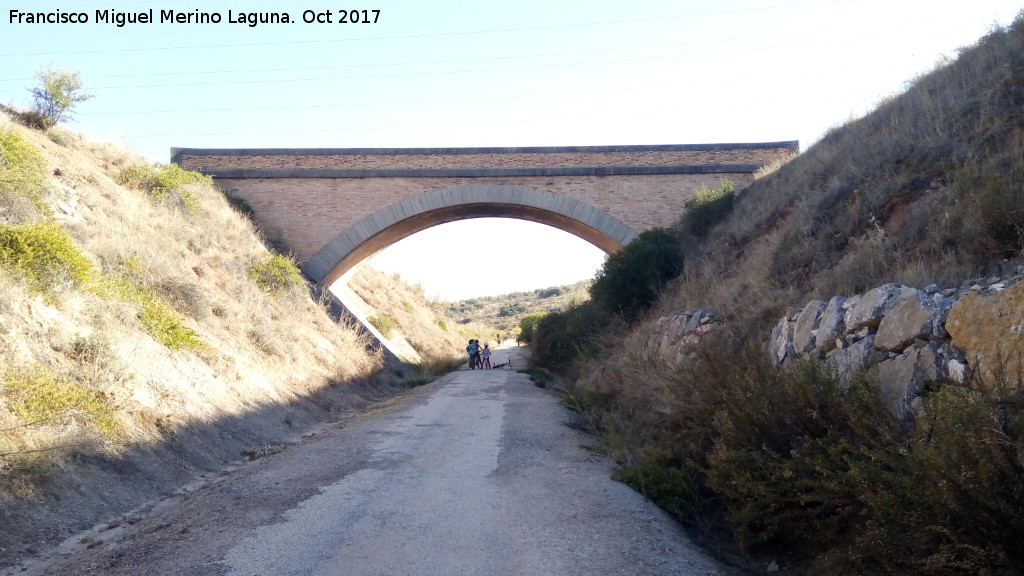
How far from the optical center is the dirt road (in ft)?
15.3

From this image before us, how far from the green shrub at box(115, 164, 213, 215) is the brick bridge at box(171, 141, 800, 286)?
5.11 m

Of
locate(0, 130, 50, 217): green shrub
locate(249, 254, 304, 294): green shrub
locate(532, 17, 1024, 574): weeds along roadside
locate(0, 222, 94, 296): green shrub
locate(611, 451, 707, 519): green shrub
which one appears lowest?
locate(611, 451, 707, 519): green shrub

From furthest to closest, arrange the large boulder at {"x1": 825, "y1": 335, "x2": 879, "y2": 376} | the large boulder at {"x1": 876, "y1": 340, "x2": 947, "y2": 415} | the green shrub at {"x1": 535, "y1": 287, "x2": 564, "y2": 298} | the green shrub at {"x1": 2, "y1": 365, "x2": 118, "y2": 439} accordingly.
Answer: the green shrub at {"x1": 535, "y1": 287, "x2": 564, "y2": 298} → the green shrub at {"x1": 2, "y1": 365, "x2": 118, "y2": 439} → the large boulder at {"x1": 825, "y1": 335, "x2": 879, "y2": 376} → the large boulder at {"x1": 876, "y1": 340, "x2": 947, "y2": 415}

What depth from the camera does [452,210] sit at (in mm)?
25469

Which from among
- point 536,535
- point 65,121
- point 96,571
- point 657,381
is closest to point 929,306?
point 536,535

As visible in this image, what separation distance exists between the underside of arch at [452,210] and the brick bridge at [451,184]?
1.3 inches

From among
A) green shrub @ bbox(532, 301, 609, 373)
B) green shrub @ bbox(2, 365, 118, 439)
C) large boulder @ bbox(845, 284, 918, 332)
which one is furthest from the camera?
green shrub @ bbox(532, 301, 609, 373)

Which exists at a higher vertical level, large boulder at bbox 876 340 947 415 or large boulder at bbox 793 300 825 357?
large boulder at bbox 793 300 825 357

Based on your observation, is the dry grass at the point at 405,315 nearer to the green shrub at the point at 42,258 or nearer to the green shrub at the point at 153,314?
the green shrub at the point at 153,314

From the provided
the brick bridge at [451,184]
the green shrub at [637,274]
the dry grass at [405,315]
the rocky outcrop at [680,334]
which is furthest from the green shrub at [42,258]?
the dry grass at [405,315]

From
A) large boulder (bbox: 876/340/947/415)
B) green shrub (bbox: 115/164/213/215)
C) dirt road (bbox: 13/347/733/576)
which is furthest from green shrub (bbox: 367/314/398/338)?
large boulder (bbox: 876/340/947/415)

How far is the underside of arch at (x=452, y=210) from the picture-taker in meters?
24.0

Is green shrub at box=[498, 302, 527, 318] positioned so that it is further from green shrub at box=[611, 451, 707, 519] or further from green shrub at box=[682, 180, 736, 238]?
green shrub at box=[611, 451, 707, 519]

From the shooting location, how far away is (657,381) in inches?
356
